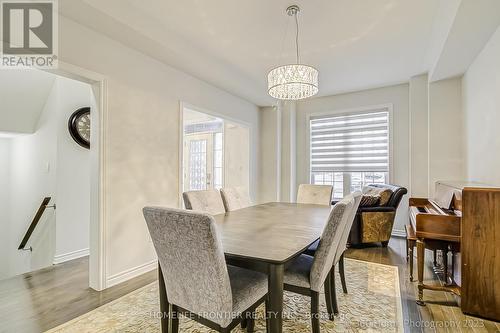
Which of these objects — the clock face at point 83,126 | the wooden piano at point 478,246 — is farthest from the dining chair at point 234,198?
the clock face at point 83,126

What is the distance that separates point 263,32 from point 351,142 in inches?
121

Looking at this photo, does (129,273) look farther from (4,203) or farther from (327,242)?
(4,203)

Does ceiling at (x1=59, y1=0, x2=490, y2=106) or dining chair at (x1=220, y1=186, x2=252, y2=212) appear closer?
ceiling at (x1=59, y1=0, x2=490, y2=106)

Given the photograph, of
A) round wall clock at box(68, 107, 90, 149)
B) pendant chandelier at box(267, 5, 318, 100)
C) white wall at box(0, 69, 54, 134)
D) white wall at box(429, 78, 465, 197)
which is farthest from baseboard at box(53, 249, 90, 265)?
white wall at box(429, 78, 465, 197)

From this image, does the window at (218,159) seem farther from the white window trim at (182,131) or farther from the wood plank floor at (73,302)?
the wood plank floor at (73,302)

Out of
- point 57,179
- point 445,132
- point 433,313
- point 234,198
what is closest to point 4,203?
point 57,179

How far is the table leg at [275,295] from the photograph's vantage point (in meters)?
1.31

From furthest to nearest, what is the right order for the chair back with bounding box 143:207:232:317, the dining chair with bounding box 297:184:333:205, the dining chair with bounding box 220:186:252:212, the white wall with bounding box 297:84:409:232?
1. the white wall with bounding box 297:84:409:232
2. the dining chair with bounding box 297:184:333:205
3. the dining chair with bounding box 220:186:252:212
4. the chair back with bounding box 143:207:232:317

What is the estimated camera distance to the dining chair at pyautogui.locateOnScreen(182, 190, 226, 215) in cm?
240

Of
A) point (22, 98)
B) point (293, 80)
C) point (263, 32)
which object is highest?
point (263, 32)

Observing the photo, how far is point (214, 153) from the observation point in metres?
6.02

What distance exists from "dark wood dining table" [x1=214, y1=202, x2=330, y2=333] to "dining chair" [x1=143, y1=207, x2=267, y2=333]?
154mm

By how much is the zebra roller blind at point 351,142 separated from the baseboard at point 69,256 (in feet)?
14.1

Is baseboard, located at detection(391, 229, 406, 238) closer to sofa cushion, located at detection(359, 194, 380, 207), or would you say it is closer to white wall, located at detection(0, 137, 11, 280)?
sofa cushion, located at detection(359, 194, 380, 207)
